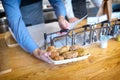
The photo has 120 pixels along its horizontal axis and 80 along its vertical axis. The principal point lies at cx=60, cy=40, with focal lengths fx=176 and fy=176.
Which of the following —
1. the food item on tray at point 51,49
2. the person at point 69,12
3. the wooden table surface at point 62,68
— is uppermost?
the person at point 69,12

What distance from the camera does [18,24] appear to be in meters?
0.89

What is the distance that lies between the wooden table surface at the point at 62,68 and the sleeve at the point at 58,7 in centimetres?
29

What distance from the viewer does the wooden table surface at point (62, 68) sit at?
85cm

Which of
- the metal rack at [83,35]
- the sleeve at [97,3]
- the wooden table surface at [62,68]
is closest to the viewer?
the wooden table surface at [62,68]

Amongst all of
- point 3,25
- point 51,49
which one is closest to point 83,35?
point 51,49

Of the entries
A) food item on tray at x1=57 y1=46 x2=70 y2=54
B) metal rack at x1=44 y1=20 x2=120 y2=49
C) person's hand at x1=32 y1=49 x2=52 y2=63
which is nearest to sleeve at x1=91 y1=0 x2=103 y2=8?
metal rack at x1=44 y1=20 x2=120 y2=49

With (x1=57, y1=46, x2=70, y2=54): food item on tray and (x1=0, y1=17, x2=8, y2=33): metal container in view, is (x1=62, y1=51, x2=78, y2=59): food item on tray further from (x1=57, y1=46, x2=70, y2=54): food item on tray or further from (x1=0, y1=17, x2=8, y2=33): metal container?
(x1=0, y1=17, x2=8, y2=33): metal container

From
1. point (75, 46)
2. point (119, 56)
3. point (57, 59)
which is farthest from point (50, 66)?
point (119, 56)

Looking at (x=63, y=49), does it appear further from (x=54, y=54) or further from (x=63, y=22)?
(x=63, y=22)

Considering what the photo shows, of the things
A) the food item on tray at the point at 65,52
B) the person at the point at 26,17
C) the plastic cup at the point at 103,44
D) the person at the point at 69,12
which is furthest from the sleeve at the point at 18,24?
the plastic cup at the point at 103,44

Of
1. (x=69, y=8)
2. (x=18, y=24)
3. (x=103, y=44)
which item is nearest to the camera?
(x=18, y=24)

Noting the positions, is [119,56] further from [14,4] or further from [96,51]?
[14,4]

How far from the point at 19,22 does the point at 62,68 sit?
323mm

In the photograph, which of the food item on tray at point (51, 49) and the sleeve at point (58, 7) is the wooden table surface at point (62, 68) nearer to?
the food item on tray at point (51, 49)
